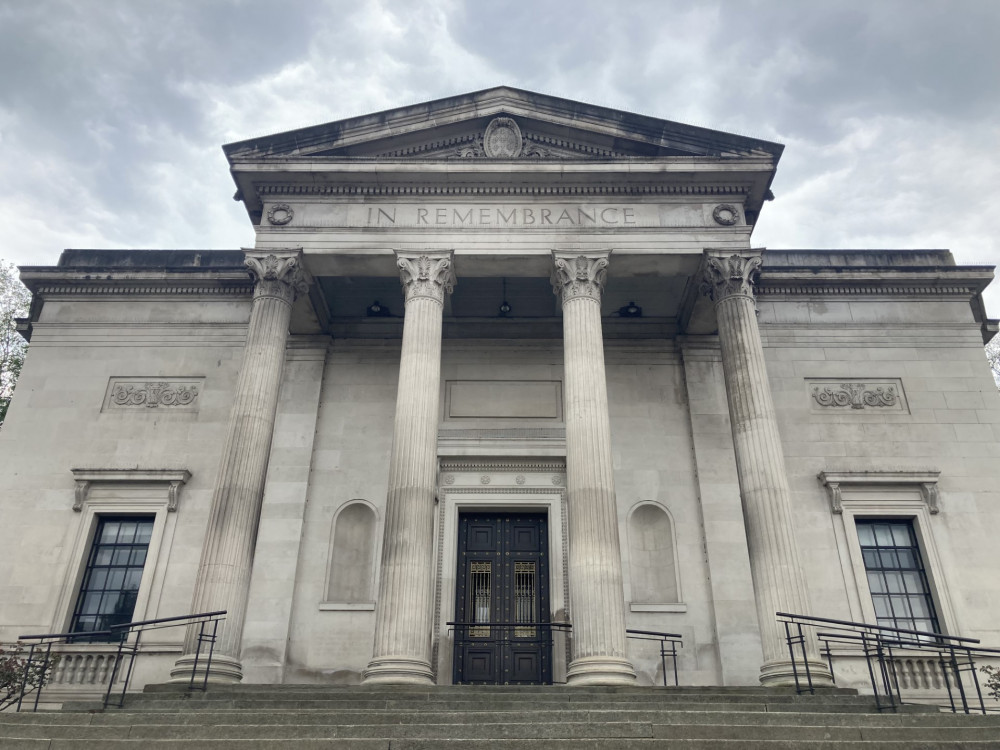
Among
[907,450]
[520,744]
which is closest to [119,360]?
[520,744]

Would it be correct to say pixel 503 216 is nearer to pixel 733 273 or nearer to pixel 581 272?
pixel 581 272

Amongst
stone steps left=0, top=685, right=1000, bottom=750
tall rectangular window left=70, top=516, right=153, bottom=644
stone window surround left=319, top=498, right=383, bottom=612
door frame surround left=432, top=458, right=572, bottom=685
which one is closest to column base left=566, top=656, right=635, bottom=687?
stone steps left=0, top=685, right=1000, bottom=750

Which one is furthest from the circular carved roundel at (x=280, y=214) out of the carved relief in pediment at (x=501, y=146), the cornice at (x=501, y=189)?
the carved relief in pediment at (x=501, y=146)

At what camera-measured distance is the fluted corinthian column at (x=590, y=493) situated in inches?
518

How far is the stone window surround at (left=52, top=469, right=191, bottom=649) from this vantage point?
17.7 m

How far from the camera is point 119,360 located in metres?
20.2

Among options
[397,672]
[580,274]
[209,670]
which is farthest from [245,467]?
[580,274]

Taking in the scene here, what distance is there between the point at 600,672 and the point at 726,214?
399 inches

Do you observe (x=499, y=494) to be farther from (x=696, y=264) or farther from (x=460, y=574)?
(x=696, y=264)

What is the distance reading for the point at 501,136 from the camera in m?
18.2

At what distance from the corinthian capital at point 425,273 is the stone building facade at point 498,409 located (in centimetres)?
7

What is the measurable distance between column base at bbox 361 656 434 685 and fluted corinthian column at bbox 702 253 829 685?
5833 millimetres

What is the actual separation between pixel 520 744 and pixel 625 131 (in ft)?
44.2

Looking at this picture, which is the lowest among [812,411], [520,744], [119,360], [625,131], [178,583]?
[520,744]
